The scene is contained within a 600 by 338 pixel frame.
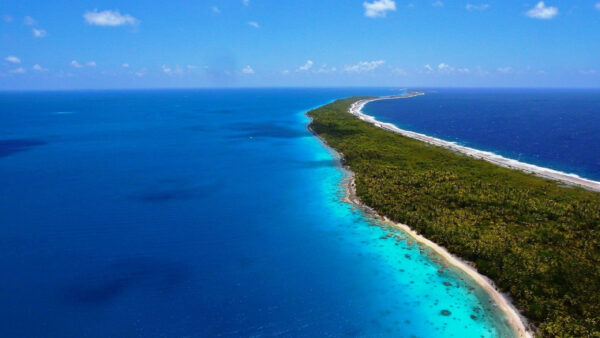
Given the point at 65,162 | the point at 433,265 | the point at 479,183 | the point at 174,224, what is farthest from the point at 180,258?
the point at 65,162

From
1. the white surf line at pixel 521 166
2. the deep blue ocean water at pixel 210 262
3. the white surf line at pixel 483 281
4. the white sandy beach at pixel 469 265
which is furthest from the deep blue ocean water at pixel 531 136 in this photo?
the deep blue ocean water at pixel 210 262

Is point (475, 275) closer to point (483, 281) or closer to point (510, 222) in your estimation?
point (483, 281)

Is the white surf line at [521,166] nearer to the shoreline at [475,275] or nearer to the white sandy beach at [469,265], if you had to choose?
the white sandy beach at [469,265]

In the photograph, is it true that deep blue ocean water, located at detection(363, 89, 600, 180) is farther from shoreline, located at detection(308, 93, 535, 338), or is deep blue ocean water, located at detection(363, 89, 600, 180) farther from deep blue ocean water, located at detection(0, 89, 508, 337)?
deep blue ocean water, located at detection(0, 89, 508, 337)

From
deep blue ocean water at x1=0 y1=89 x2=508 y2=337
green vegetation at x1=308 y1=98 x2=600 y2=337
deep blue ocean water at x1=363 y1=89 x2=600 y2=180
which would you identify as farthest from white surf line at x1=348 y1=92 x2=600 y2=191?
deep blue ocean water at x1=0 y1=89 x2=508 y2=337

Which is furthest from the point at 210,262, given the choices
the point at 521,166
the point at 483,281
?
the point at 521,166

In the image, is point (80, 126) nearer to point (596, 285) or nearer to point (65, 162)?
point (65, 162)
